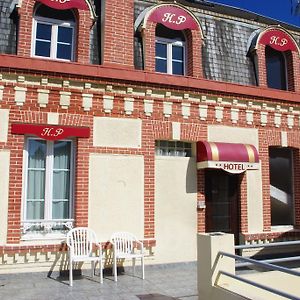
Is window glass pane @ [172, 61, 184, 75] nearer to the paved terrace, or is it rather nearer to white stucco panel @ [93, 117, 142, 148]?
white stucco panel @ [93, 117, 142, 148]

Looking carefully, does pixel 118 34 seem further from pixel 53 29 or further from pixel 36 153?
pixel 36 153

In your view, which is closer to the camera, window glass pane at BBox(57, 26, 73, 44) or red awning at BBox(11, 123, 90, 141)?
red awning at BBox(11, 123, 90, 141)

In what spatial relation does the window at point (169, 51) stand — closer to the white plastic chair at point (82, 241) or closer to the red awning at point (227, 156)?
the red awning at point (227, 156)

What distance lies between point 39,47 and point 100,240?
185 inches

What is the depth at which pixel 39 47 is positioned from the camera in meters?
9.61

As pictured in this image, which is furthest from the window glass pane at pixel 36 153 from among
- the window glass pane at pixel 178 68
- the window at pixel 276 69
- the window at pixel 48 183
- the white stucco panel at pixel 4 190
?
the window at pixel 276 69

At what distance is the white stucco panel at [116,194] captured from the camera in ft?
30.4

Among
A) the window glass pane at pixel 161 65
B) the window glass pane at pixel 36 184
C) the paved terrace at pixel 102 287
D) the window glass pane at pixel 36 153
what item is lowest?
the paved terrace at pixel 102 287

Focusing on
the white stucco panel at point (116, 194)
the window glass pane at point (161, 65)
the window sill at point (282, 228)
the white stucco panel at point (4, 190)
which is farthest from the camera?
the window sill at point (282, 228)

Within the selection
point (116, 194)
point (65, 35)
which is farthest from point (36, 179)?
point (65, 35)

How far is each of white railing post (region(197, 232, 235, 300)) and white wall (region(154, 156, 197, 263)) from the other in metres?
3.52

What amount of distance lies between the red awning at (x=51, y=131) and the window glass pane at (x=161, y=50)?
3.02 meters

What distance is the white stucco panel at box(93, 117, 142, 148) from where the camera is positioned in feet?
31.2

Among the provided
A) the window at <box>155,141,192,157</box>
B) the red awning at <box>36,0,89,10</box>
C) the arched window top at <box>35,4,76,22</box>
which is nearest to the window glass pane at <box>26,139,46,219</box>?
the window at <box>155,141,192,157</box>
